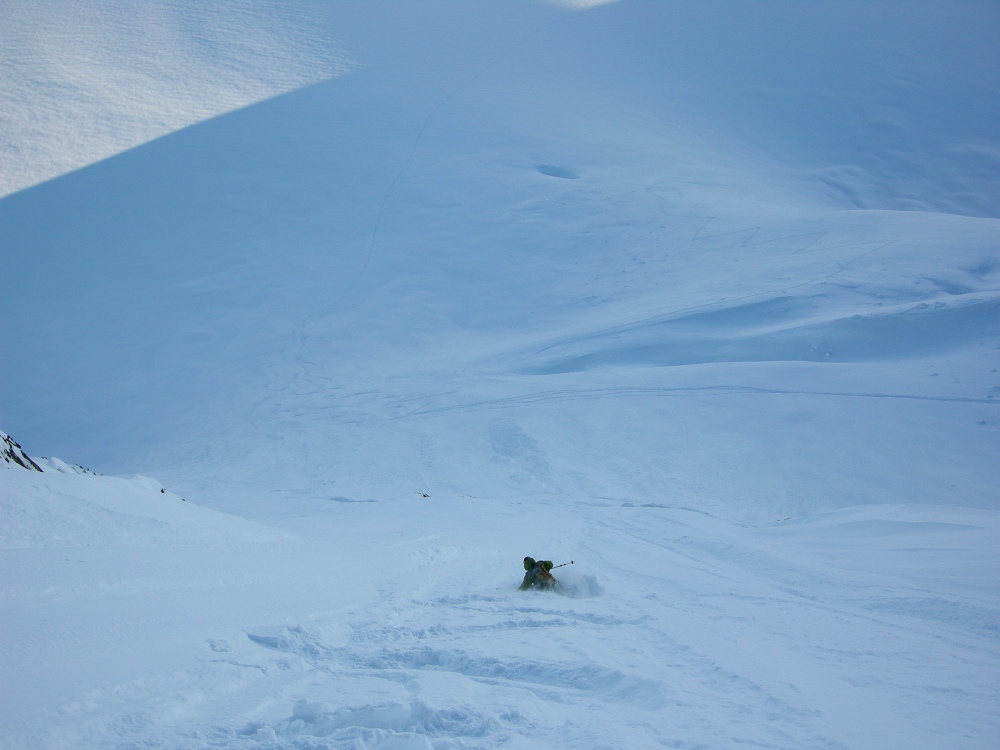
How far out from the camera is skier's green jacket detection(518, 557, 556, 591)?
335 cm

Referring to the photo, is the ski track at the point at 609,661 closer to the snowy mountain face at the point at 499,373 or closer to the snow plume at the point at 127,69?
the snowy mountain face at the point at 499,373

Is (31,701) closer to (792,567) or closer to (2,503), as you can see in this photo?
(2,503)

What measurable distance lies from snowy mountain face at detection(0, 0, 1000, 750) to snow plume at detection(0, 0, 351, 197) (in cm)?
12

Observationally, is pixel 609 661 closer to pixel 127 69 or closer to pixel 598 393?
pixel 598 393

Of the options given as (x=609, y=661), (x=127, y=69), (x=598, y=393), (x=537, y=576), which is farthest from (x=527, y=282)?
(x=127, y=69)

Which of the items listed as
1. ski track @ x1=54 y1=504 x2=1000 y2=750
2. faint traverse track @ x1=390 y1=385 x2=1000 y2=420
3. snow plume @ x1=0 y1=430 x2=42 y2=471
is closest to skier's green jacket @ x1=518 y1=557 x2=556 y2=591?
ski track @ x1=54 y1=504 x2=1000 y2=750

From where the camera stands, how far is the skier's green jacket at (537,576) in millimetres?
3350

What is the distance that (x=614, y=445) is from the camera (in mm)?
7695

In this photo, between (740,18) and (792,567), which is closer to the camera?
(792,567)

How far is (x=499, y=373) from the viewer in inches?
371

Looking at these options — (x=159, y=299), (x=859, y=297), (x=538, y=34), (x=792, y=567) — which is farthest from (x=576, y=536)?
(x=538, y=34)

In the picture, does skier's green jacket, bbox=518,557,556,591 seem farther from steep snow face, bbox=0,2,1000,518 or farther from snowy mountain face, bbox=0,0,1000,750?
steep snow face, bbox=0,2,1000,518

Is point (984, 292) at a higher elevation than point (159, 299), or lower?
higher

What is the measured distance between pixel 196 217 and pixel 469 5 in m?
Answer: 12.9
